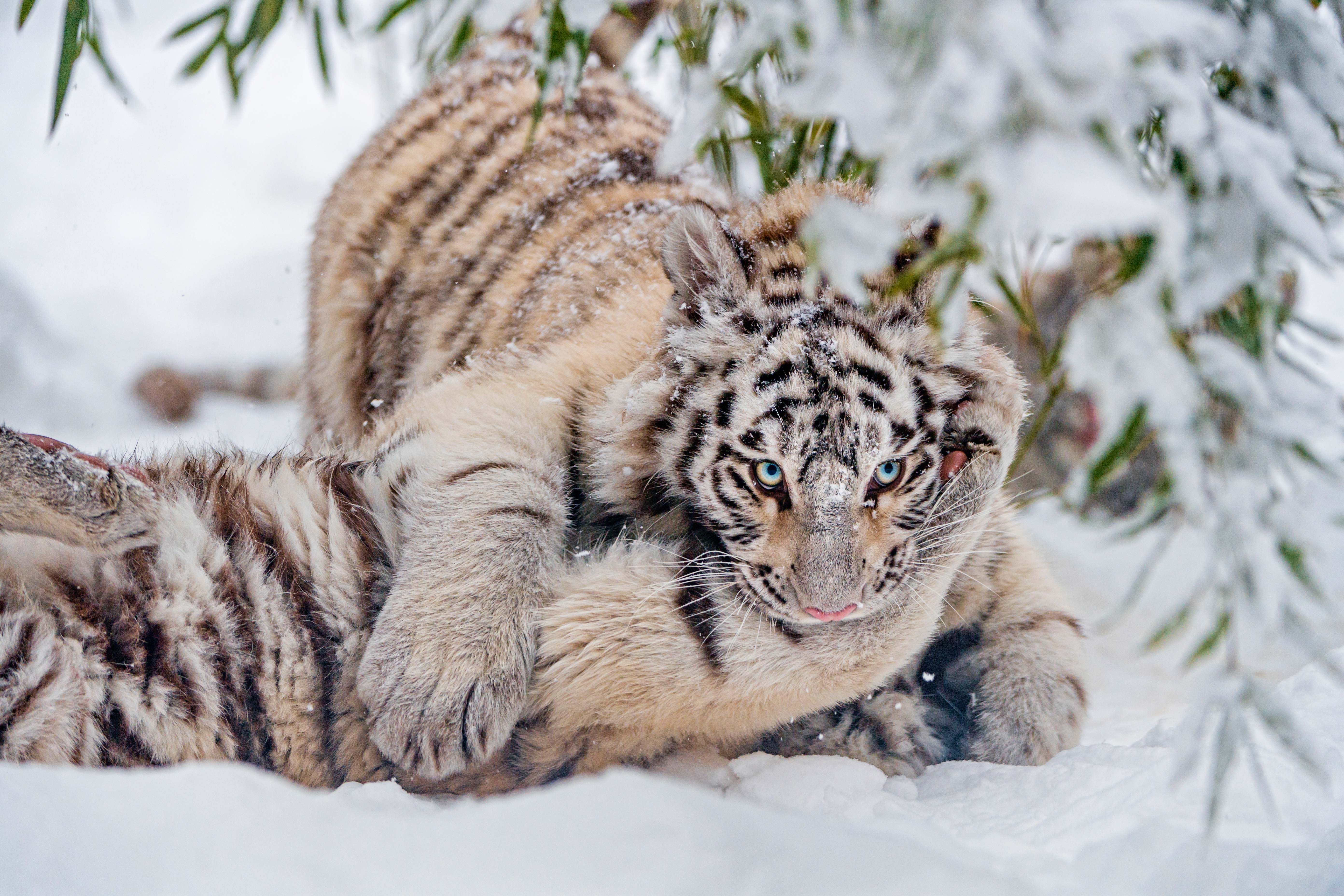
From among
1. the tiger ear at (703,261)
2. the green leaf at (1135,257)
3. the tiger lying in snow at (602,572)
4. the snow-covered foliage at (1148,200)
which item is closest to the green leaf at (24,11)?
the tiger lying in snow at (602,572)

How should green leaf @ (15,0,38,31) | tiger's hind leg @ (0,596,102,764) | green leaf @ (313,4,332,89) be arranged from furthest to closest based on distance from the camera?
green leaf @ (313,4,332,89) < green leaf @ (15,0,38,31) < tiger's hind leg @ (0,596,102,764)

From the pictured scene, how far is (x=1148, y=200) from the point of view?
0.83 meters

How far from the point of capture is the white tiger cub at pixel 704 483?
56.6 inches

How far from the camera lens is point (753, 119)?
1729mm

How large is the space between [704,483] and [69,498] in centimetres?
87

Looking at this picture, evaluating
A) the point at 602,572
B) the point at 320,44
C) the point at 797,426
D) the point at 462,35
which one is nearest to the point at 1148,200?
the point at 797,426

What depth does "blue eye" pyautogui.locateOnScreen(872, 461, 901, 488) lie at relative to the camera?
57.9 inches

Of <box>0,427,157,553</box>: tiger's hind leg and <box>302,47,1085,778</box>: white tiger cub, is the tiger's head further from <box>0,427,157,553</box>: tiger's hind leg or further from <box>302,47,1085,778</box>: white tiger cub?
<box>0,427,157,553</box>: tiger's hind leg

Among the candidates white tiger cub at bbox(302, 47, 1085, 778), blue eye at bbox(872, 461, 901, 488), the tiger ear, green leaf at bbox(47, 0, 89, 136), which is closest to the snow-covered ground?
white tiger cub at bbox(302, 47, 1085, 778)

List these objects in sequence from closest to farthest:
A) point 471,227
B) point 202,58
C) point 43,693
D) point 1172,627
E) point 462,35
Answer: point 1172,627
point 43,693
point 462,35
point 202,58
point 471,227

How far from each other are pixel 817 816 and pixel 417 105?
7.86ft

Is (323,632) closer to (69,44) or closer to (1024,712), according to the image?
(69,44)

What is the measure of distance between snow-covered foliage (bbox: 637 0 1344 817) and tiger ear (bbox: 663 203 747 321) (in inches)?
18.1

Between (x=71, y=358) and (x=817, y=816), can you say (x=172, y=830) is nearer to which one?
(x=817, y=816)
